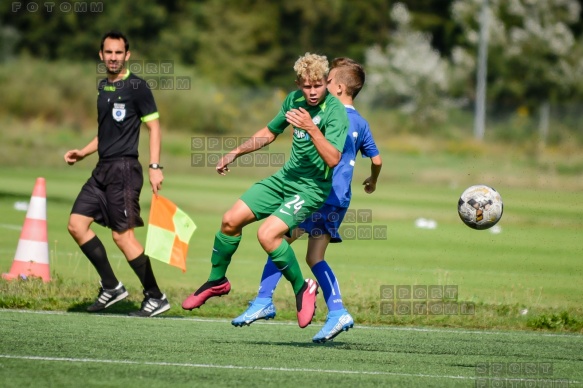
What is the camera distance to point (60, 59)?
55656 millimetres

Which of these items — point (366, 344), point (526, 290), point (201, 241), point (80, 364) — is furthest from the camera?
point (201, 241)

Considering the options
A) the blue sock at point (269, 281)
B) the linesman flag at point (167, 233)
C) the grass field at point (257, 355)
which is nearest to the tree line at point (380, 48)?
the linesman flag at point (167, 233)

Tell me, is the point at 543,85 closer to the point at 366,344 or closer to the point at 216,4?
the point at 216,4

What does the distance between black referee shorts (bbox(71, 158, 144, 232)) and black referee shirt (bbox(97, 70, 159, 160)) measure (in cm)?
11

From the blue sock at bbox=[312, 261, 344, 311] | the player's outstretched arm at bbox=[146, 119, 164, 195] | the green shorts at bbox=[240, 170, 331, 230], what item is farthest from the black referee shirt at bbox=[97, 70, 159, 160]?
the blue sock at bbox=[312, 261, 344, 311]

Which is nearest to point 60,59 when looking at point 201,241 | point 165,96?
point 165,96

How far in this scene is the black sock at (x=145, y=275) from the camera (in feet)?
32.3

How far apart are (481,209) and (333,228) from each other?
198 cm

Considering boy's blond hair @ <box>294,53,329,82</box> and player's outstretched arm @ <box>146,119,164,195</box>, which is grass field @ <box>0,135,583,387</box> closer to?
player's outstretched arm @ <box>146,119,164,195</box>

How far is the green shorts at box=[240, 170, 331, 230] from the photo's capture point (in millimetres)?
8289

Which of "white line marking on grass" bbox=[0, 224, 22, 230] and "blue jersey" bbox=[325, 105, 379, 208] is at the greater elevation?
"blue jersey" bbox=[325, 105, 379, 208]

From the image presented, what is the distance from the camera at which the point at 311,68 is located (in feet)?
26.2

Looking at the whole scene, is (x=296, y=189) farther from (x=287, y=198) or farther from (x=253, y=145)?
(x=253, y=145)

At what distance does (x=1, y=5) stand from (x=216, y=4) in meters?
11.0
